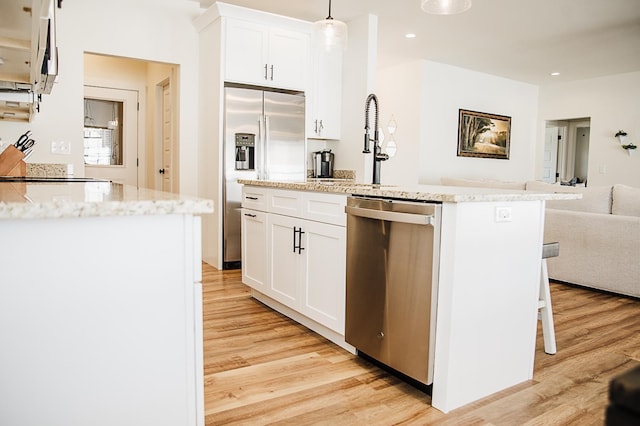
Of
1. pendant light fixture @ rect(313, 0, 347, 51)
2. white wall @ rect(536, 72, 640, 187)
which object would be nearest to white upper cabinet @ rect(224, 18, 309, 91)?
pendant light fixture @ rect(313, 0, 347, 51)

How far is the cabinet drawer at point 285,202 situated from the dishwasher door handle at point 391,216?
52cm

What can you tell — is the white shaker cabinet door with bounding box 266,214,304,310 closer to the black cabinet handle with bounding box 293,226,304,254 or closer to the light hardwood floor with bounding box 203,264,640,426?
the black cabinet handle with bounding box 293,226,304,254

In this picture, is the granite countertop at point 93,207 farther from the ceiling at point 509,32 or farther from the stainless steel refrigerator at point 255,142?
the ceiling at point 509,32

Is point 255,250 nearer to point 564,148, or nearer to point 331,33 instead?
point 331,33

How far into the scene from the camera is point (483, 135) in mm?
7539

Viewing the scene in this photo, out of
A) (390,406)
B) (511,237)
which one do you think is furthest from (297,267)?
(511,237)

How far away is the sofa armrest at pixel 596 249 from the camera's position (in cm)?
367

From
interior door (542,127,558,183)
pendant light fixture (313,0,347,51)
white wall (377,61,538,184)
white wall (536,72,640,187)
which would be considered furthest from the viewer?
interior door (542,127,558,183)

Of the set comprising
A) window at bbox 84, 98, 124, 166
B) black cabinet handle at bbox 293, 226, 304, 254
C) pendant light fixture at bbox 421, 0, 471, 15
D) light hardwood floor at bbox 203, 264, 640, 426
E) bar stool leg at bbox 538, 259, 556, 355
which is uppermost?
pendant light fixture at bbox 421, 0, 471, 15

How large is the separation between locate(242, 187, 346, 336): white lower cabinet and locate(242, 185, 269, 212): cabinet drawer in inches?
1.6

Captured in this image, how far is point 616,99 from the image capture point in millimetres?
7355

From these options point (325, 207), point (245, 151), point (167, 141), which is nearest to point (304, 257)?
point (325, 207)

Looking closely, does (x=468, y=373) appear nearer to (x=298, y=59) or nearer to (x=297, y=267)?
(x=297, y=267)

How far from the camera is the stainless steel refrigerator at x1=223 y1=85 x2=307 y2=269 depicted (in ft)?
14.8
